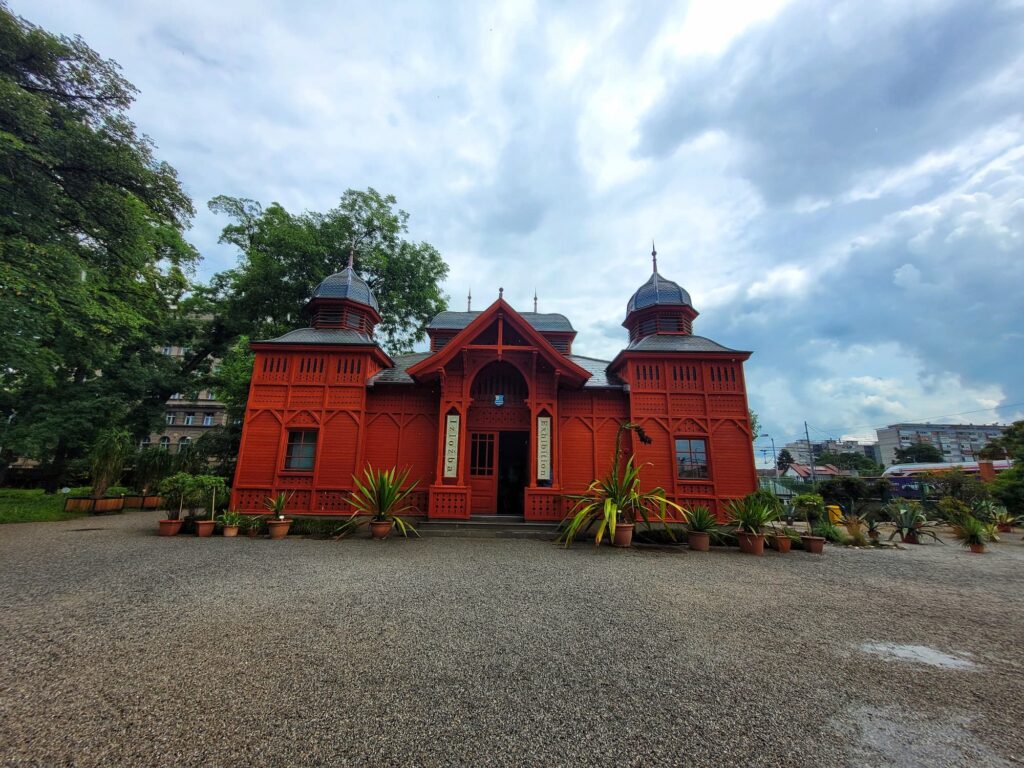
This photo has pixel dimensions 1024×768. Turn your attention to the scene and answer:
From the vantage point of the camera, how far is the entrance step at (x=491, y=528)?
29.9ft

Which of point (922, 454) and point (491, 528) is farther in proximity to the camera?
point (922, 454)

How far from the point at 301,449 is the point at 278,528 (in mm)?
2815

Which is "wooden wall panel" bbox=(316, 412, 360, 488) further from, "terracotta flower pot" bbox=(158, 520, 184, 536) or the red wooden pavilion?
"terracotta flower pot" bbox=(158, 520, 184, 536)

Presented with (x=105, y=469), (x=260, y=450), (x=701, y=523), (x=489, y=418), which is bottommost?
(x=701, y=523)

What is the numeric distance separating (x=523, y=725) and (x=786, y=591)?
4.61 meters

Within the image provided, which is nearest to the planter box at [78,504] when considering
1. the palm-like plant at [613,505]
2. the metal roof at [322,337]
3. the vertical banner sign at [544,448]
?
the metal roof at [322,337]

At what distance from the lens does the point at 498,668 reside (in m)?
2.98

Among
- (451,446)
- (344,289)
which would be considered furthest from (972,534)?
(344,289)

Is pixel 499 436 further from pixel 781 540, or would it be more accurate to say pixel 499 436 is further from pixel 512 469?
pixel 781 540

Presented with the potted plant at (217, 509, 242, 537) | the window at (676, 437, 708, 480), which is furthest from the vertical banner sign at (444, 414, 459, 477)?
the window at (676, 437, 708, 480)

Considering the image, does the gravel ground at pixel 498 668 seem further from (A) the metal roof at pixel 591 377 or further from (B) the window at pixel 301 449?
(A) the metal roof at pixel 591 377

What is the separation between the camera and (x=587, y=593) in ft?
16.1

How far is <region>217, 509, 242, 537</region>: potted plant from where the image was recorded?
28.9ft

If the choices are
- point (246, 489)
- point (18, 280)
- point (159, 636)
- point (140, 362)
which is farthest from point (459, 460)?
point (140, 362)
